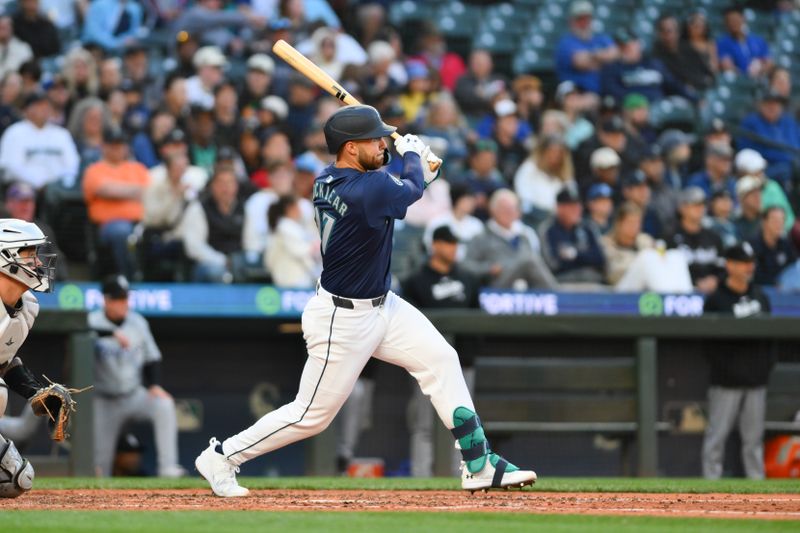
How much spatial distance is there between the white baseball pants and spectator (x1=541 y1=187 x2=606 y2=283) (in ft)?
16.9

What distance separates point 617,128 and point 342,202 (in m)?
8.01

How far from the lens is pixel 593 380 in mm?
11008

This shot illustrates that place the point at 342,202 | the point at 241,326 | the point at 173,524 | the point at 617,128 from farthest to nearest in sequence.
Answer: the point at 617,128, the point at 241,326, the point at 342,202, the point at 173,524

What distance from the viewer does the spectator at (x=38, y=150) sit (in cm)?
1170

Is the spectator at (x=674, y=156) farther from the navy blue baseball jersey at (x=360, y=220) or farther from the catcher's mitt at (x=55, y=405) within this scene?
the catcher's mitt at (x=55, y=405)

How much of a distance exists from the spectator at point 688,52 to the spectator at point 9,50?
7.17 metres

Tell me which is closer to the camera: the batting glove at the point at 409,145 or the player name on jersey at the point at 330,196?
the player name on jersey at the point at 330,196

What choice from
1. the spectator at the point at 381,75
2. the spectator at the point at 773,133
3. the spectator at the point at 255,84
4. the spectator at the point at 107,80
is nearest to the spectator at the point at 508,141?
the spectator at the point at 381,75

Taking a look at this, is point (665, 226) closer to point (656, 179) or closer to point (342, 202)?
point (656, 179)

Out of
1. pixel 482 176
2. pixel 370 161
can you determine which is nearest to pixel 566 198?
pixel 482 176

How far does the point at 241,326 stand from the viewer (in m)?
11.2

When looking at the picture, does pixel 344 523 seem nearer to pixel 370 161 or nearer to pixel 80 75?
pixel 370 161

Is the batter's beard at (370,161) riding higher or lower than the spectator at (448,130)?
lower

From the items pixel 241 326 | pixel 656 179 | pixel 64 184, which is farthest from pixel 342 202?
pixel 656 179
